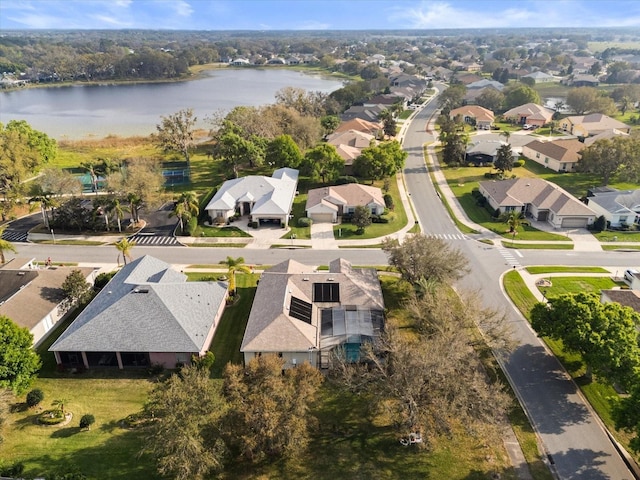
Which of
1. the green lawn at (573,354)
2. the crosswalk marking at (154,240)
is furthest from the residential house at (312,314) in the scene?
the crosswalk marking at (154,240)

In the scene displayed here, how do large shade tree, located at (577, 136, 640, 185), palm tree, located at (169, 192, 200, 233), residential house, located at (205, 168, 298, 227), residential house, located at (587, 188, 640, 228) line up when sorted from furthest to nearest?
large shade tree, located at (577, 136, 640, 185) → residential house, located at (205, 168, 298, 227) → residential house, located at (587, 188, 640, 228) → palm tree, located at (169, 192, 200, 233)

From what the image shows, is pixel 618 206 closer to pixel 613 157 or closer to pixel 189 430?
pixel 613 157

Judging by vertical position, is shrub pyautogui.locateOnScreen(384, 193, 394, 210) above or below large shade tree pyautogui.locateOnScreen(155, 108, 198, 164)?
below

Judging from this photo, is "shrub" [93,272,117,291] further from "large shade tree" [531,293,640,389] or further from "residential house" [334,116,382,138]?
"residential house" [334,116,382,138]

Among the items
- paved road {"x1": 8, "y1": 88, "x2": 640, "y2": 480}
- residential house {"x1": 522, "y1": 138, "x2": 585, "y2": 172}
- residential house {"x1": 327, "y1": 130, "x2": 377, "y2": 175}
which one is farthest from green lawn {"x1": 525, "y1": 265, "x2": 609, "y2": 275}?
residential house {"x1": 522, "y1": 138, "x2": 585, "y2": 172}

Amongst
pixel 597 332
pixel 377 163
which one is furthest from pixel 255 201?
pixel 597 332

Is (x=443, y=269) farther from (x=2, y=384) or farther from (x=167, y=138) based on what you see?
(x=167, y=138)

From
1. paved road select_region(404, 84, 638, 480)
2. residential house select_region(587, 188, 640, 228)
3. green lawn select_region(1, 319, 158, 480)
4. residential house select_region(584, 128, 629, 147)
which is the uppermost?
residential house select_region(584, 128, 629, 147)

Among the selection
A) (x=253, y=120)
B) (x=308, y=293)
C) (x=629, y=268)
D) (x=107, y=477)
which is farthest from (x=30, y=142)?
(x=629, y=268)
